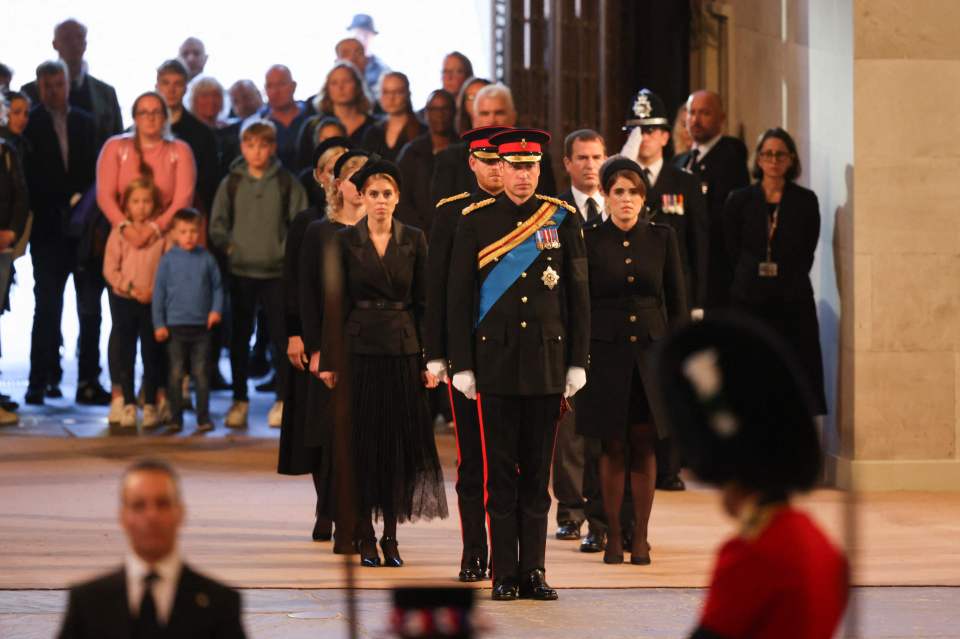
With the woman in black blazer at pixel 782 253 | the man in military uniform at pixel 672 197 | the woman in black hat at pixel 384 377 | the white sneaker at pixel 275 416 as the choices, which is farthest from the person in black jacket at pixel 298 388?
the white sneaker at pixel 275 416

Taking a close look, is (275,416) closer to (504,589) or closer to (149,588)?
(504,589)

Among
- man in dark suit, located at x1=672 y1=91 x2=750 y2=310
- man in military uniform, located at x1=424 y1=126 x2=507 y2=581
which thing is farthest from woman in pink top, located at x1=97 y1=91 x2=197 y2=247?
man in military uniform, located at x1=424 y1=126 x2=507 y2=581

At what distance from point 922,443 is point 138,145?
4.74 m

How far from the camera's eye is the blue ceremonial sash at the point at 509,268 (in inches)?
269

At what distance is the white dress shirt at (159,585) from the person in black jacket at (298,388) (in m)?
4.34

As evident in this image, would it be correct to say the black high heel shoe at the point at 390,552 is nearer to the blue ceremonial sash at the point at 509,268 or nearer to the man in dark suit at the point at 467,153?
the blue ceremonial sash at the point at 509,268

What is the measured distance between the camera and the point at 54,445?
10742mm

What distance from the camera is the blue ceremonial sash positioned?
6836mm

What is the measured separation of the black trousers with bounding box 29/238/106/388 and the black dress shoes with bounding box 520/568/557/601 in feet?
18.7

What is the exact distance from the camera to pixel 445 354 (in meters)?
6.99

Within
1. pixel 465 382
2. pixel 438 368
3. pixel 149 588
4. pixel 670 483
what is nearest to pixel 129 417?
pixel 670 483

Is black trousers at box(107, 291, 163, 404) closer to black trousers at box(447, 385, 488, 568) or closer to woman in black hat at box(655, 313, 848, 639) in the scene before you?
black trousers at box(447, 385, 488, 568)

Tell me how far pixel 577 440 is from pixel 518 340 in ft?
5.50

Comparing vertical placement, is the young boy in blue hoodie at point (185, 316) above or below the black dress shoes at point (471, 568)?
above
